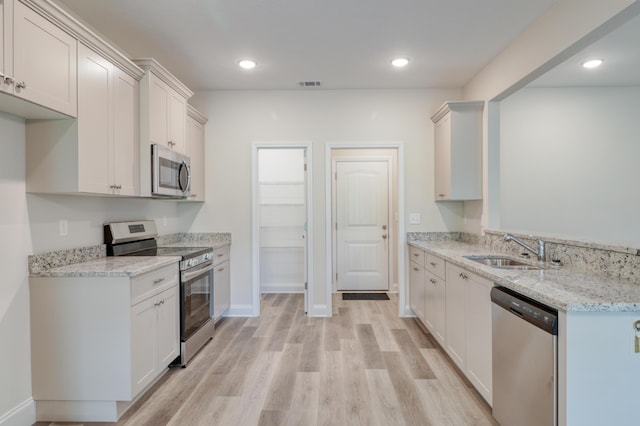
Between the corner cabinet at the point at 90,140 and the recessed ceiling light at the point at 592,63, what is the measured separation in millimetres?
4066

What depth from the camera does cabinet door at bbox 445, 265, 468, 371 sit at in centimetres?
236

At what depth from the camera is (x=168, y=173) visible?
9.12ft

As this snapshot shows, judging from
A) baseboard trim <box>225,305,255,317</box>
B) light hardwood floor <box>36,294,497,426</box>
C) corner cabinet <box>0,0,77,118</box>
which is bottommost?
light hardwood floor <box>36,294,497,426</box>

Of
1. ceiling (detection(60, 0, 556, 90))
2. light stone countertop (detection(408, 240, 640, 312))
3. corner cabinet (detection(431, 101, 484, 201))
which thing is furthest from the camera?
corner cabinet (detection(431, 101, 484, 201))

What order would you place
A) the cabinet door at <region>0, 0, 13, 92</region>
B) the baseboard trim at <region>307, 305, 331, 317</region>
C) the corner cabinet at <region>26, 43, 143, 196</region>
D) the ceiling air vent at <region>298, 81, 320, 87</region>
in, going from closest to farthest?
the cabinet door at <region>0, 0, 13, 92</region> → the corner cabinet at <region>26, 43, 143, 196</region> → the ceiling air vent at <region>298, 81, 320, 87</region> → the baseboard trim at <region>307, 305, 331, 317</region>

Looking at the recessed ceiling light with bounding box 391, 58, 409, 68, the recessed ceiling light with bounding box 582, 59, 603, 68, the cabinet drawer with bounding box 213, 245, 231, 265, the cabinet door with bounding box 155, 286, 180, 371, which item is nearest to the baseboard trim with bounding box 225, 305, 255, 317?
the cabinet drawer with bounding box 213, 245, 231, 265

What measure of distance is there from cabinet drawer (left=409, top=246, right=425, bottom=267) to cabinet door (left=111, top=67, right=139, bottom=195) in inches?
107

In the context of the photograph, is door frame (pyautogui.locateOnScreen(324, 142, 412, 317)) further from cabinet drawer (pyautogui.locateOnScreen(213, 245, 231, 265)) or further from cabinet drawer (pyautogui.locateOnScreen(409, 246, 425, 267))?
cabinet drawer (pyautogui.locateOnScreen(213, 245, 231, 265))

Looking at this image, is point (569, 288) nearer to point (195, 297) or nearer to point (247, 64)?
point (195, 297)

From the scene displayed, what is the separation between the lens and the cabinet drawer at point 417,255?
11.1 feet

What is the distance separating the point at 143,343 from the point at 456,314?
2242mm

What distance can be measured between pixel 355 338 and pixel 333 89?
282 centimetres

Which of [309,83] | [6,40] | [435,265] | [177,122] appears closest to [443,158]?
[435,265]

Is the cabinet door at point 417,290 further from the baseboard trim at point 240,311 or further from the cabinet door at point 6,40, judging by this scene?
the cabinet door at point 6,40
